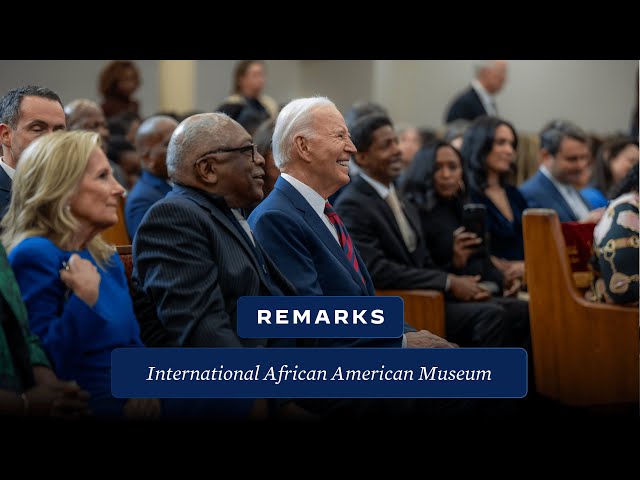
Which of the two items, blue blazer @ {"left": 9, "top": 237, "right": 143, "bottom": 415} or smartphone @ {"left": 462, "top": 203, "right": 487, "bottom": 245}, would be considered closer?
blue blazer @ {"left": 9, "top": 237, "right": 143, "bottom": 415}

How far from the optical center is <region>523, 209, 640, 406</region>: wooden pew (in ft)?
10.7

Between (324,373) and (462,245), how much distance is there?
117cm

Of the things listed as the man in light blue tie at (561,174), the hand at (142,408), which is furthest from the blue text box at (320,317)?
the man in light blue tie at (561,174)

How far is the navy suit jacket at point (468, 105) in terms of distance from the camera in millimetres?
6234

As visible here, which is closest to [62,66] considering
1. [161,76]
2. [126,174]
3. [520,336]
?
[520,336]

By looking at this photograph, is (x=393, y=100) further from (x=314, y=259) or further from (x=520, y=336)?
(x=314, y=259)

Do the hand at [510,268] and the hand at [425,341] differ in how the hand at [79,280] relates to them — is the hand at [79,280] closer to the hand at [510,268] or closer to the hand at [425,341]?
the hand at [425,341]

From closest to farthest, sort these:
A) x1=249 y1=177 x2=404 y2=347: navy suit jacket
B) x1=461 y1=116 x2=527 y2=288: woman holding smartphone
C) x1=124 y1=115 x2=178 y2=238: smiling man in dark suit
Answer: x1=249 y1=177 x2=404 y2=347: navy suit jacket
x1=124 y1=115 x2=178 y2=238: smiling man in dark suit
x1=461 y1=116 x2=527 y2=288: woman holding smartphone

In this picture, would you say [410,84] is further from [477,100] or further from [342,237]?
[342,237]

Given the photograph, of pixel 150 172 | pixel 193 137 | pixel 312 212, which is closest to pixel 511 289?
pixel 312 212

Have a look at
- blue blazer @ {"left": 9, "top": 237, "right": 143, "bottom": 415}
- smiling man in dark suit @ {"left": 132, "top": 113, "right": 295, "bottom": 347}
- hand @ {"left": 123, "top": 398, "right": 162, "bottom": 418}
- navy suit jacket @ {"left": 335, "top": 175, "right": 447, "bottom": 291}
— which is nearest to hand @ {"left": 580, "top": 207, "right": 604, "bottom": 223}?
navy suit jacket @ {"left": 335, "top": 175, "right": 447, "bottom": 291}

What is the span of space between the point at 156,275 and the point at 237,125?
46 centimetres

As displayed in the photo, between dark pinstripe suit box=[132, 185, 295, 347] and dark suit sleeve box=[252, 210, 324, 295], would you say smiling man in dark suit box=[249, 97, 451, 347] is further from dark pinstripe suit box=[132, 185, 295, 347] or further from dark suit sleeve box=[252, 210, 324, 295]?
dark pinstripe suit box=[132, 185, 295, 347]

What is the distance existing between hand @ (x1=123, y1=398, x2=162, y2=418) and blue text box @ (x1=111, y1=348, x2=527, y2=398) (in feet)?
0.09
